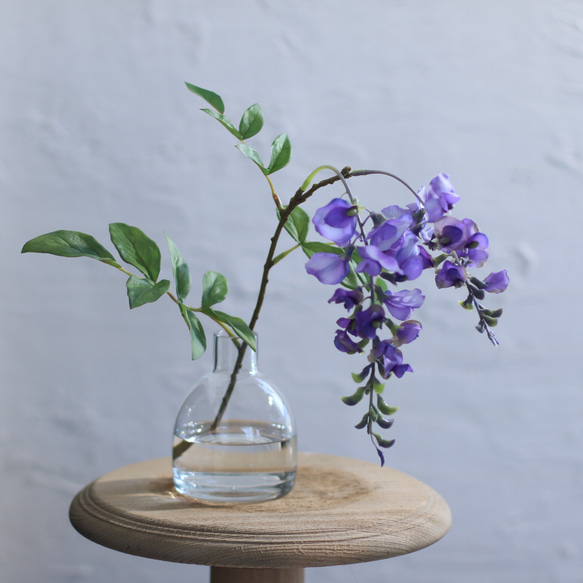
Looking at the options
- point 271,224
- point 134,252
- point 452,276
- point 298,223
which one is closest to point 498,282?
point 452,276

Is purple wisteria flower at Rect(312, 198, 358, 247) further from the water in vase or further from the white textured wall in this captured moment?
the white textured wall

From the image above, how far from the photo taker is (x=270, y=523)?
2.26ft

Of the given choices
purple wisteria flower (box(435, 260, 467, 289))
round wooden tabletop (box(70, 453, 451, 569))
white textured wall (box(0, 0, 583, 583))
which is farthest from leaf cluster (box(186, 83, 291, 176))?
white textured wall (box(0, 0, 583, 583))

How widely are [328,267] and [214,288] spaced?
0.30 metres

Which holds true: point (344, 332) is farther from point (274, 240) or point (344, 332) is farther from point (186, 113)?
point (186, 113)

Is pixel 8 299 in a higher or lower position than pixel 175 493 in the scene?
higher

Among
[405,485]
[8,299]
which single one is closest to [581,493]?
[405,485]

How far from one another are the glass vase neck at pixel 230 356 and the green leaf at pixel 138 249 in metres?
0.13

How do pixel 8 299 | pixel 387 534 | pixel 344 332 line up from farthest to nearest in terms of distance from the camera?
pixel 8 299 → pixel 387 534 → pixel 344 332

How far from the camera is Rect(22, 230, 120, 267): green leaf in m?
0.70

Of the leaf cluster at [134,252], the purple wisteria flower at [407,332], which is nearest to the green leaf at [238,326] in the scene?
the leaf cluster at [134,252]

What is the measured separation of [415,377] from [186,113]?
2.48 feet

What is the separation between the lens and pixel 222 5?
1.47 meters

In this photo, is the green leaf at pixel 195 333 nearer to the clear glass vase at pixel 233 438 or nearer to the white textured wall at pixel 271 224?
the clear glass vase at pixel 233 438
